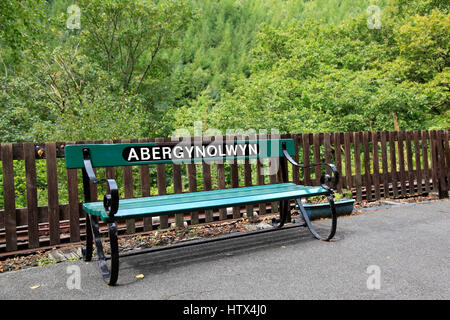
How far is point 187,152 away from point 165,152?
245mm

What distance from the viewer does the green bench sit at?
2549 millimetres

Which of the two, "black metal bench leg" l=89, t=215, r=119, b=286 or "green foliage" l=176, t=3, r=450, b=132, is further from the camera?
"green foliage" l=176, t=3, r=450, b=132

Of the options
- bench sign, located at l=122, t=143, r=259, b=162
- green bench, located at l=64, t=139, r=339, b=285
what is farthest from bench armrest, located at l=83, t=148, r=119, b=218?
bench sign, located at l=122, t=143, r=259, b=162

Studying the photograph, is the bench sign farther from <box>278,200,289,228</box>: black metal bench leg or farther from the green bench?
<box>278,200,289,228</box>: black metal bench leg

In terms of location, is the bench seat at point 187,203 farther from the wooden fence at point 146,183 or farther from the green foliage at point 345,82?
the green foliage at point 345,82

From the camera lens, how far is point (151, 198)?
3406 mm

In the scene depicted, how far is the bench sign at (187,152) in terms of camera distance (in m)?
3.24

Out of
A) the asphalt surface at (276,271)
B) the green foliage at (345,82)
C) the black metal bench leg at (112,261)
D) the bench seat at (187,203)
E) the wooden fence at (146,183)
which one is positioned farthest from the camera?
the green foliage at (345,82)

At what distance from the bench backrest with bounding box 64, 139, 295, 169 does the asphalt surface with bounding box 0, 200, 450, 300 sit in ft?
3.01

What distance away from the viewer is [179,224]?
14.1ft
